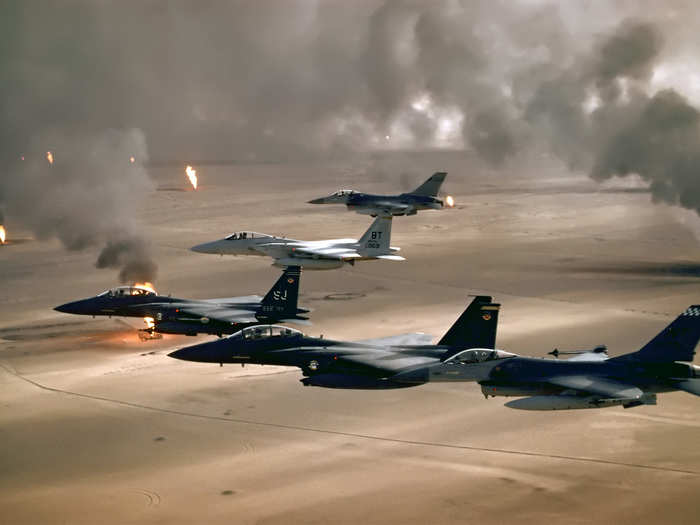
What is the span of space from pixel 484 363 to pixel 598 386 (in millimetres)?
4320

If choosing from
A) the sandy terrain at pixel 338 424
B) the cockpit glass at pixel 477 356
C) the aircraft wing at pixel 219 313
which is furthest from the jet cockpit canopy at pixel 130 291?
the cockpit glass at pixel 477 356

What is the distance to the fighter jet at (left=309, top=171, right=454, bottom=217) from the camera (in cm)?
9469

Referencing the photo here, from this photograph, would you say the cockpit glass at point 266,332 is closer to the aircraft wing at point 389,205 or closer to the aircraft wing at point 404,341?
the aircraft wing at point 404,341

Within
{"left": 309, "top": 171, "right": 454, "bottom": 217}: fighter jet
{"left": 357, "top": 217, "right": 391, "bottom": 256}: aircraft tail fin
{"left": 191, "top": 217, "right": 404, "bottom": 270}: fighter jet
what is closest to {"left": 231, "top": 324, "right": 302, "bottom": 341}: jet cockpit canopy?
{"left": 191, "top": 217, "right": 404, "bottom": 270}: fighter jet

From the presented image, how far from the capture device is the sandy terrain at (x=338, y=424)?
27312mm

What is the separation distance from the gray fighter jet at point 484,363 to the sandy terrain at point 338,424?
1.03 m

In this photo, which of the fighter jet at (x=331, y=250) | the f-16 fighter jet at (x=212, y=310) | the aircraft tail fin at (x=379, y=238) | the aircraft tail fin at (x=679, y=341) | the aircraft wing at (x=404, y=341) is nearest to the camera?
the aircraft tail fin at (x=679, y=341)

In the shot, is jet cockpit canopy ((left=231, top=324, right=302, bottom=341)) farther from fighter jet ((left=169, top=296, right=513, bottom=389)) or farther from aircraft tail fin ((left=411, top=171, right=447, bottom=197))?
aircraft tail fin ((left=411, top=171, right=447, bottom=197))

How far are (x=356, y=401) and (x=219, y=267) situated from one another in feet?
112

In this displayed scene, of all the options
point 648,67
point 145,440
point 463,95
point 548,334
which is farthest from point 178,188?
point 145,440

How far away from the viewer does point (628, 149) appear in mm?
74062

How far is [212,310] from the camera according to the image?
46062mm

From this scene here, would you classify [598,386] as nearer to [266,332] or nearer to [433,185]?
[266,332]

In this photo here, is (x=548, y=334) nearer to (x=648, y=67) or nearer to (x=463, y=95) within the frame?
(x=648, y=67)
